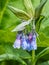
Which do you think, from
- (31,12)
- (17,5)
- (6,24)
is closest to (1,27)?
(6,24)

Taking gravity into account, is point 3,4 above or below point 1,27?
above

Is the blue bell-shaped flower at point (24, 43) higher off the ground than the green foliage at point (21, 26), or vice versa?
the green foliage at point (21, 26)

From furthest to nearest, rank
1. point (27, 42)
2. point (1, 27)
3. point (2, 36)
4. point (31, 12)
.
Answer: point (1, 27)
point (2, 36)
point (31, 12)
point (27, 42)

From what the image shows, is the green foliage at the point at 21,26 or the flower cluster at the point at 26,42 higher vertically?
the green foliage at the point at 21,26

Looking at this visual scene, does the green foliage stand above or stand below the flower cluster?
above

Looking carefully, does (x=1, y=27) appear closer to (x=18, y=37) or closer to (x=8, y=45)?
(x=8, y=45)

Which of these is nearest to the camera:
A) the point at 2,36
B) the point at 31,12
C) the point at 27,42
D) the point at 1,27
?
the point at 27,42

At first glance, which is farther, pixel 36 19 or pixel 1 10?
pixel 1 10

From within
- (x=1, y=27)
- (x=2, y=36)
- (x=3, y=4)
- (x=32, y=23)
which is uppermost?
(x=3, y=4)
